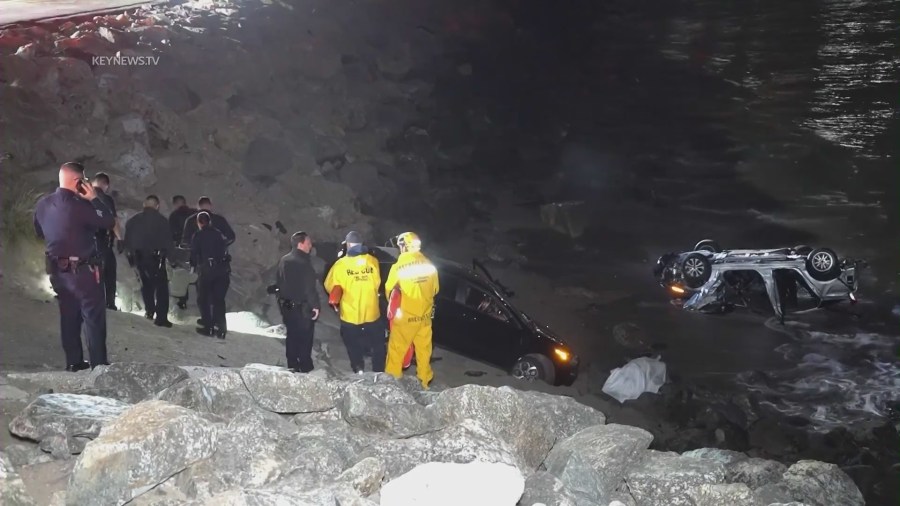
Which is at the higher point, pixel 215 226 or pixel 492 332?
pixel 215 226

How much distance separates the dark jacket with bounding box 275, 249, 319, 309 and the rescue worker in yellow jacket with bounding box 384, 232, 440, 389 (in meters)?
0.92

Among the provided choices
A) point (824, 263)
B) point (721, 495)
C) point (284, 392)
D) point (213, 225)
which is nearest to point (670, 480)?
point (721, 495)

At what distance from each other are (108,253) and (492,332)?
5170 millimetres

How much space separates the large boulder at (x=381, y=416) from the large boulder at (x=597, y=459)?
3.18 feet

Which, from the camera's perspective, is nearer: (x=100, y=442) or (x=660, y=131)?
(x=100, y=442)

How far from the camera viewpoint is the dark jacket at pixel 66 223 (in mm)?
6012

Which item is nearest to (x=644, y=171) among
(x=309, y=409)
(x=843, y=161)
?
(x=843, y=161)

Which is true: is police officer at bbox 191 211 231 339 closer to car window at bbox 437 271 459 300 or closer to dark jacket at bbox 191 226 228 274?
dark jacket at bbox 191 226 228 274

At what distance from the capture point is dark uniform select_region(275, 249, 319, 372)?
7961 mm

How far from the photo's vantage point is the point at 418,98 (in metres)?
21.5

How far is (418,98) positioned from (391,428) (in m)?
17.4

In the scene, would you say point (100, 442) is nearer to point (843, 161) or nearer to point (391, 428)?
point (391, 428)

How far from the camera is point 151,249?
9.09 metres

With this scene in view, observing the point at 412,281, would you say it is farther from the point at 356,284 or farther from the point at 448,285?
the point at 448,285
